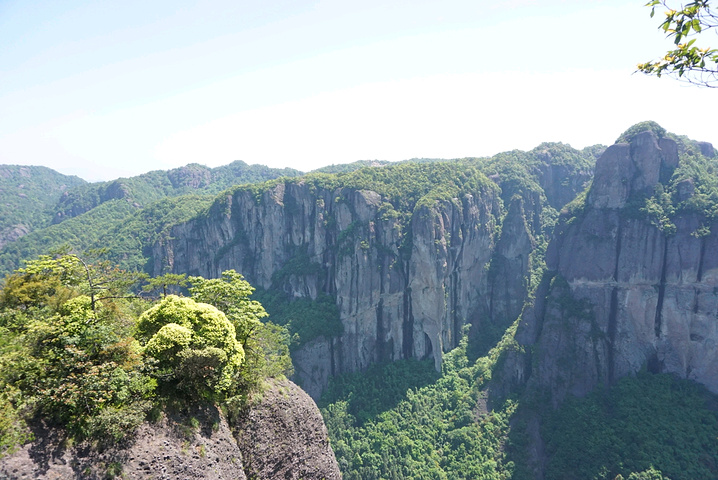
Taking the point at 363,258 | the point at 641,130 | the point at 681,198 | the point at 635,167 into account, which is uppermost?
the point at 641,130

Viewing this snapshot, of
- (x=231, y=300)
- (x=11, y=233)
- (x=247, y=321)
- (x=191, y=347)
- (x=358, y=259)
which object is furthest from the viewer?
(x=11, y=233)

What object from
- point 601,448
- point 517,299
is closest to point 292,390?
point 601,448

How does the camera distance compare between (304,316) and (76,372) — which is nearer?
(76,372)

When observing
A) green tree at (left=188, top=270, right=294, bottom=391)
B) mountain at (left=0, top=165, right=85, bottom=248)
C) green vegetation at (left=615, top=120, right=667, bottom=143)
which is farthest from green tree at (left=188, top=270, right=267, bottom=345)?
mountain at (left=0, top=165, right=85, bottom=248)

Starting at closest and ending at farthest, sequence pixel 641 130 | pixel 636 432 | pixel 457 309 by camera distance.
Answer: pixel 636 432, pixel 641 130, pixel 457 309

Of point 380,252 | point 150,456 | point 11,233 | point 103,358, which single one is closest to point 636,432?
point 380,252

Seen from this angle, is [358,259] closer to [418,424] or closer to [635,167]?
[418,424]

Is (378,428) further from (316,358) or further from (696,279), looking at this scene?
(696,279)

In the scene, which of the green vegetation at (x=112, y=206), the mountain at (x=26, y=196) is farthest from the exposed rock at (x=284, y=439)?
the mountain at (x=26, y=196)
